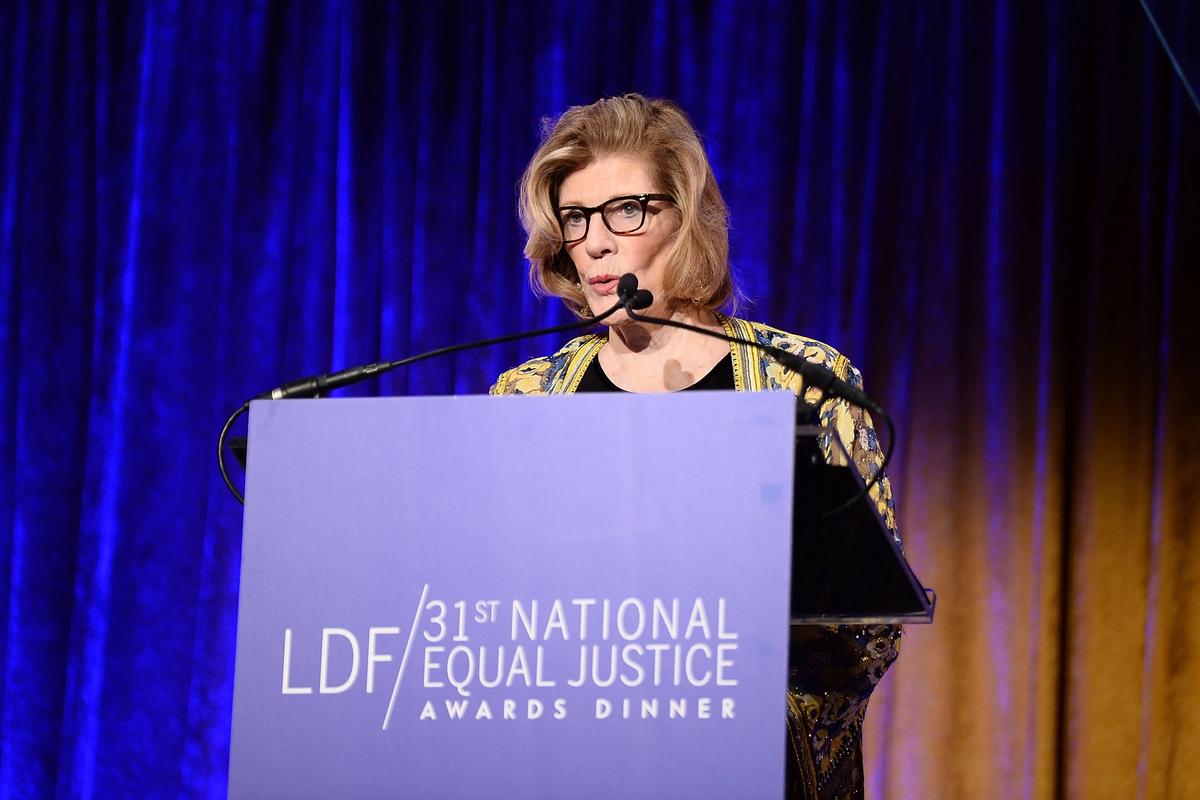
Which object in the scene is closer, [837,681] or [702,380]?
[837,681]

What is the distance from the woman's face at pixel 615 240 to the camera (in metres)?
2.05

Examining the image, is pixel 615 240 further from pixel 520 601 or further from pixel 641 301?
pixel 520 601

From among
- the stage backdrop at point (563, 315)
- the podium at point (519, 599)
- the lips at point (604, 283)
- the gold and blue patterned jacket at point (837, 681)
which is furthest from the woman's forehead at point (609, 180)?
the podium at point (519, 599)

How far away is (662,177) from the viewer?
84.0 inches

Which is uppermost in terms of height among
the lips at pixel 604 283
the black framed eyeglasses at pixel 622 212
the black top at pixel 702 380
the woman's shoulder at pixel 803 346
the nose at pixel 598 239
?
the black framed eyeglasses at pixel 622 212

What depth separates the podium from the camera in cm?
113

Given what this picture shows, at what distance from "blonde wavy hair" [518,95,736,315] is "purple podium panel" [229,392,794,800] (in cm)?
95

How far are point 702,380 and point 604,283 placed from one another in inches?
8.4

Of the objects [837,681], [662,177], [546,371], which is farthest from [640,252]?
[837,681]

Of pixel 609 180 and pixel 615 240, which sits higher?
pixel 609 180

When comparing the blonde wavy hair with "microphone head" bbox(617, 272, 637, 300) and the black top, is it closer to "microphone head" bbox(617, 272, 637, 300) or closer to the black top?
the black top

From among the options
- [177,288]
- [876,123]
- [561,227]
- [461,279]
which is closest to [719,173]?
[876,123]

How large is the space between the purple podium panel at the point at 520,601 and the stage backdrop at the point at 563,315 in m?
1.76

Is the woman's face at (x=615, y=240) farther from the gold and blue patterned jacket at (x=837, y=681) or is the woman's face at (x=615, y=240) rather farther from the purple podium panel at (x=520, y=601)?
the purple podium panel at (x=520, y=601)
